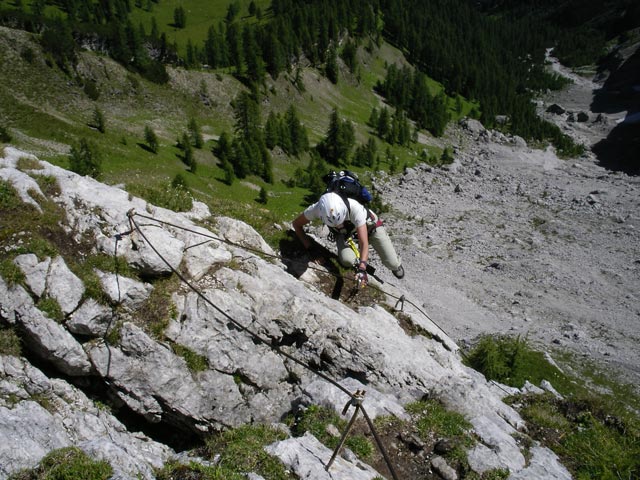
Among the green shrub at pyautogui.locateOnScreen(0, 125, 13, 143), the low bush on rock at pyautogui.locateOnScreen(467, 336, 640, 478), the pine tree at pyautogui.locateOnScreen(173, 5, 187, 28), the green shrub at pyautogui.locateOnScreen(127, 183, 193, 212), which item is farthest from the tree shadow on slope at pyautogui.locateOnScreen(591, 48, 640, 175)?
the pine tree at pyautogui.locateOnScreen(173, 5, 187, 28)

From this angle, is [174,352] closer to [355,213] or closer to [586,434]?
[355,213]

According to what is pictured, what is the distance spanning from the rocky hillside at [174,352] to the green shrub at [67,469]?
276 millimetres

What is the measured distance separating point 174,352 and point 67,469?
12.3 ft

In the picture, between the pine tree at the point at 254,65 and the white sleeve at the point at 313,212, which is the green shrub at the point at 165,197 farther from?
the pine tree at the point at 254,65

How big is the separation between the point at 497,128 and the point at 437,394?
116 metres

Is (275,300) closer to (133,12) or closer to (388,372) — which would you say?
(388,372)

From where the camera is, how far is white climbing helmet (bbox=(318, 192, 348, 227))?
36.2 feet

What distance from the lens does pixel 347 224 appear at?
1213 cm

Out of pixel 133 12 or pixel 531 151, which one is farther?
pixel 133 12

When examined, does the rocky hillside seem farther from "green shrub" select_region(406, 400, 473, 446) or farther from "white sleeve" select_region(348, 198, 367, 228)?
"white sleeve" select_region(348, 198, 367, 228)

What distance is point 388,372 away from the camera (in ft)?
35.8

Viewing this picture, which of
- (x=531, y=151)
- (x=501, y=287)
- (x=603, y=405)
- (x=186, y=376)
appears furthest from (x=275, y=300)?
(x=531, y=151)

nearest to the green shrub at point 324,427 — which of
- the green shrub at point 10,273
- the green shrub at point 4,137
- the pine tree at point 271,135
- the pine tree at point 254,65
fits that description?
the green shrub at point 10,273

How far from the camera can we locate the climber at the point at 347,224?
11.1 metres
